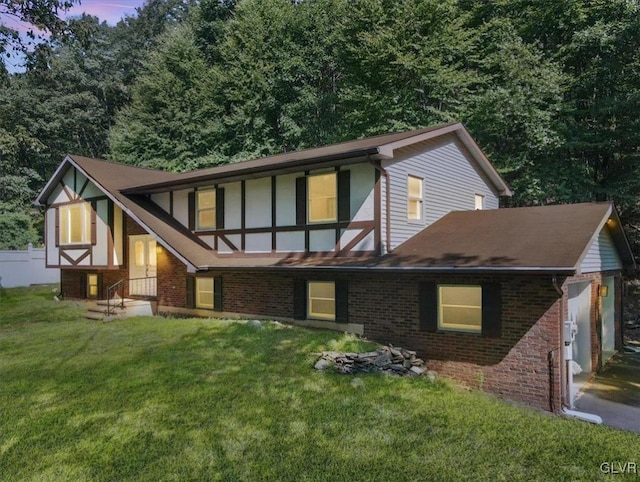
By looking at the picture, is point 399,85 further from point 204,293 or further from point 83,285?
point 83,285

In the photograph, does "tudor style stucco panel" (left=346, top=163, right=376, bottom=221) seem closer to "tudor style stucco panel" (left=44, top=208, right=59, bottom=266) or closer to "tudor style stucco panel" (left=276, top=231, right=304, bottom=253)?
"tudor style stucco panel" (left=276, top=231, right=304, bottom=253)

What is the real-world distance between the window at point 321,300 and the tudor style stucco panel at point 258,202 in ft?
8.09

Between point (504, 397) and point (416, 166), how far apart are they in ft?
20.4

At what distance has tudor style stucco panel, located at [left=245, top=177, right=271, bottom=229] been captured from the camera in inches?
493

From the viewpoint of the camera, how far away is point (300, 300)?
11391 mm

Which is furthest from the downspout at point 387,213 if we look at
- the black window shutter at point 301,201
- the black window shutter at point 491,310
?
the black window shutter at point 491,310

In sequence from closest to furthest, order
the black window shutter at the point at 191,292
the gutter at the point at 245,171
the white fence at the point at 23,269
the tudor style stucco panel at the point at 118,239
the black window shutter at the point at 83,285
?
the gutter at the point at 245,171 < the black window shutter at the point at 191,292 < the tudor style stucco panel at the point at 118,239 < the black window shutter at the point at 83,285 < the white fence at the point at 23,269

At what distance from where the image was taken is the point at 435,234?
1118 centimetres

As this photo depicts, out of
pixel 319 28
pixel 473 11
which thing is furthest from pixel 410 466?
pixel 319 28

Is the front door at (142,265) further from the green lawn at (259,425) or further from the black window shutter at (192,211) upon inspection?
the green lawn at (259,425)

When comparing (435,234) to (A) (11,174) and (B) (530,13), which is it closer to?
(B) (530,13)

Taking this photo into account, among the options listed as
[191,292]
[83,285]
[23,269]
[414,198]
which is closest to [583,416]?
[414,198]

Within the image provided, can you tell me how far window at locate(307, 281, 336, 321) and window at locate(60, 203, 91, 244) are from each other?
984 centimetres

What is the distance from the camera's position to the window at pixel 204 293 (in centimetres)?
1370
